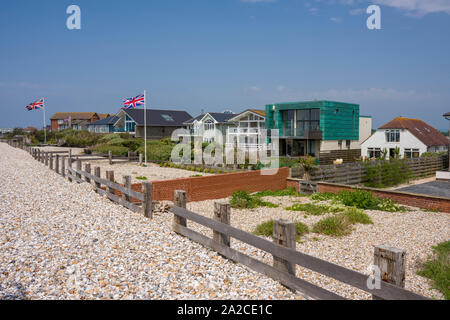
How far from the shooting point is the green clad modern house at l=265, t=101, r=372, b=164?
3638cm

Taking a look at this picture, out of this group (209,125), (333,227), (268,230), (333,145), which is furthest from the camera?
(209,125)

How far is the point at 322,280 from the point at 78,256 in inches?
173

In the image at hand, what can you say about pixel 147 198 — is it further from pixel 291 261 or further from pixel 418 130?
pixel 418 130

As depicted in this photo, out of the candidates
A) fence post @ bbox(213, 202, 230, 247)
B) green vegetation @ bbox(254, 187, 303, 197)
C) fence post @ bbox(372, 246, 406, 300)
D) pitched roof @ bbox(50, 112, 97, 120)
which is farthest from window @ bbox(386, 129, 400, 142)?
pitched roof @ bbox(50, 112, 97, 120)

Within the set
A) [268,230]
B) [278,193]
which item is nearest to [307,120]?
[278,193]

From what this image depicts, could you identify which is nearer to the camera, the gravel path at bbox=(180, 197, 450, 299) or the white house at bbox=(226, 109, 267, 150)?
the gravel path at bbox=(180, 197, 450, 299)

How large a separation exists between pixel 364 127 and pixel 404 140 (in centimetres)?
1148

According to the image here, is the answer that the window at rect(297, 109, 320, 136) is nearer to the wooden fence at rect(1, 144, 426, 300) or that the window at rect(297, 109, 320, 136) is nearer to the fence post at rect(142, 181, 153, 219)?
the fence post at rect(142, 181, 153, 219)

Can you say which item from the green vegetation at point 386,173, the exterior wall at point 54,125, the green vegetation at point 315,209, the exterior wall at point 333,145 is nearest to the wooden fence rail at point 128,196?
the green vegetation at point 315,209

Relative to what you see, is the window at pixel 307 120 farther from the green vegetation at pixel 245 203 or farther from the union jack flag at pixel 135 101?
the green vegetation at pixel 245 203

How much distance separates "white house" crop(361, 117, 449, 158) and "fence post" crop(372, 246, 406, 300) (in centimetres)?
3126

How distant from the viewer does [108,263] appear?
583 cm

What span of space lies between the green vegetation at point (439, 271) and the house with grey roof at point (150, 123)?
180ft

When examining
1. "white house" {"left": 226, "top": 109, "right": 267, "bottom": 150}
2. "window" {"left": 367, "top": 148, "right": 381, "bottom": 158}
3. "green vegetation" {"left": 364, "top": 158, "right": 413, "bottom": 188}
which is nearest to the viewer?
"green vegetation" {"left": 364, "top": 158, "right": 413, "bottom": 188}
